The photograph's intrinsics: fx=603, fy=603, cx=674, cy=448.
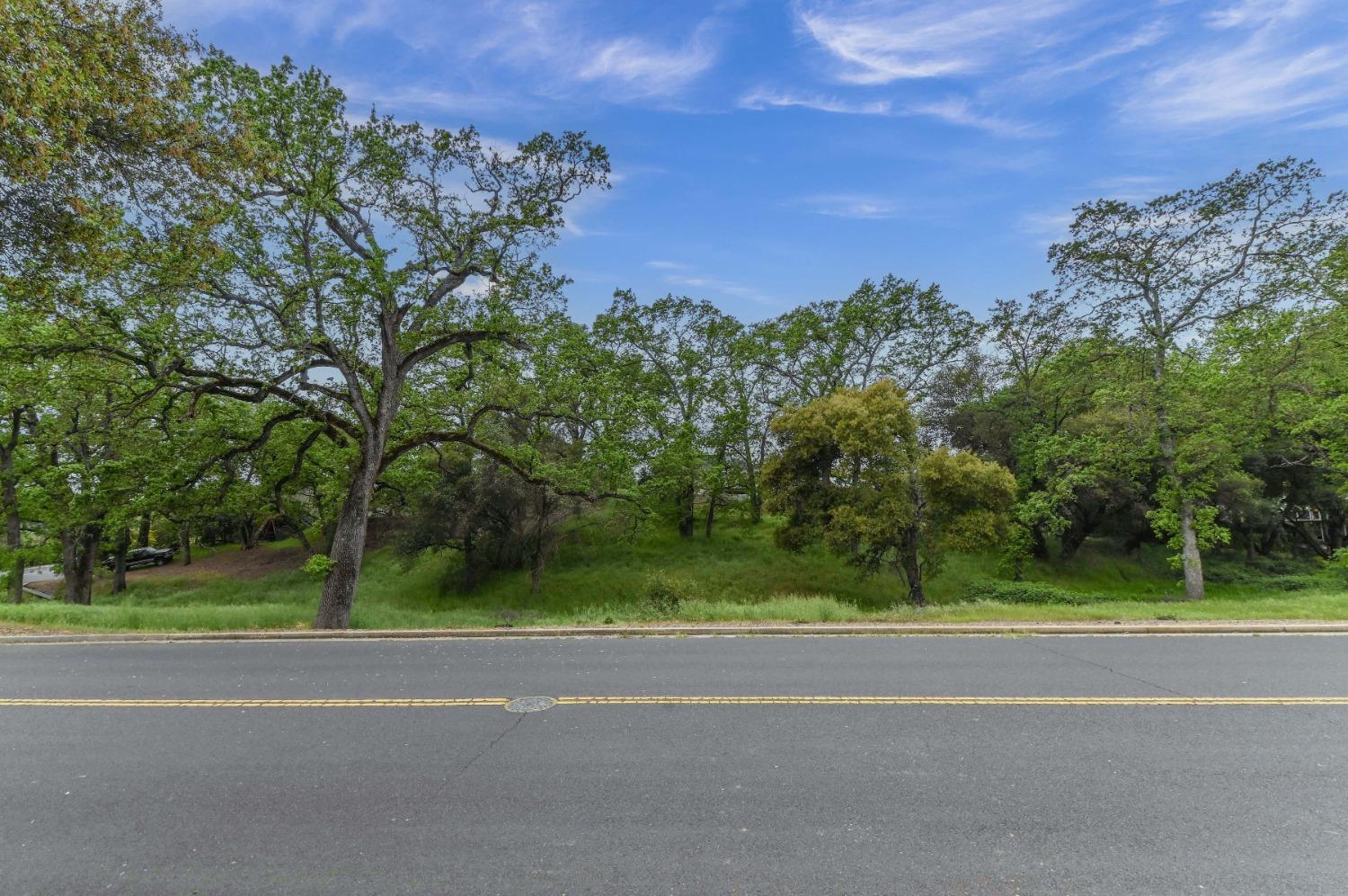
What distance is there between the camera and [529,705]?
6422 mm

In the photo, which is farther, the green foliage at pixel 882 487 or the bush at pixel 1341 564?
the green foliage at pixel 882 487

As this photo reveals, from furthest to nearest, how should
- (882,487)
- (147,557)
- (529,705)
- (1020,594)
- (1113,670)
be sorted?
1. (147,557)
2. (882,487)
3. (1020,594)
4. (1113,670)
5. (529,705)

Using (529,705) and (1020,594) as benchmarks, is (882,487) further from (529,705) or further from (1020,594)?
(529,705)

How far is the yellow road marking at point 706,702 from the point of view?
6152mm

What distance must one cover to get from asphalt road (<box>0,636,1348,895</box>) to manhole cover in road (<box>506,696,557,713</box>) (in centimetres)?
12

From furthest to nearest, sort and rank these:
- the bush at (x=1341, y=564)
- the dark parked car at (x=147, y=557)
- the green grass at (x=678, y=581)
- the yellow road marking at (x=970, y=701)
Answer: the dark parked car at (x=147, y=557), the green grass at (x=678, y=581), the bush at (x=1341, y=564), the yellow road marking at (x=970, y=701)

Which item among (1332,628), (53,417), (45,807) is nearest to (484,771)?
(45,807)

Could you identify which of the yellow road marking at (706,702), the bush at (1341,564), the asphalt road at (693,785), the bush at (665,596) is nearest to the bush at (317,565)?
the asphalt road at (693,785)

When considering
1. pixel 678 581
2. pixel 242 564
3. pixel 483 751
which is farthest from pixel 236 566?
pixel 483 751

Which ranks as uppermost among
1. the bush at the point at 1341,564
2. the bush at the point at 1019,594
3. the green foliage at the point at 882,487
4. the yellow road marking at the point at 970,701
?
the green foliage at the point at 882,487

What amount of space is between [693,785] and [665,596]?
38.6 ft

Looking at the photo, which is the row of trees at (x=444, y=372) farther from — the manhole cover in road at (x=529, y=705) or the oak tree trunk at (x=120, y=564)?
the manhole cover in road at (x=529, y=705)

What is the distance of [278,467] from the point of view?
21359 millimetres

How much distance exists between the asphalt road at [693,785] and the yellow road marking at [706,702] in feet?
0.28
